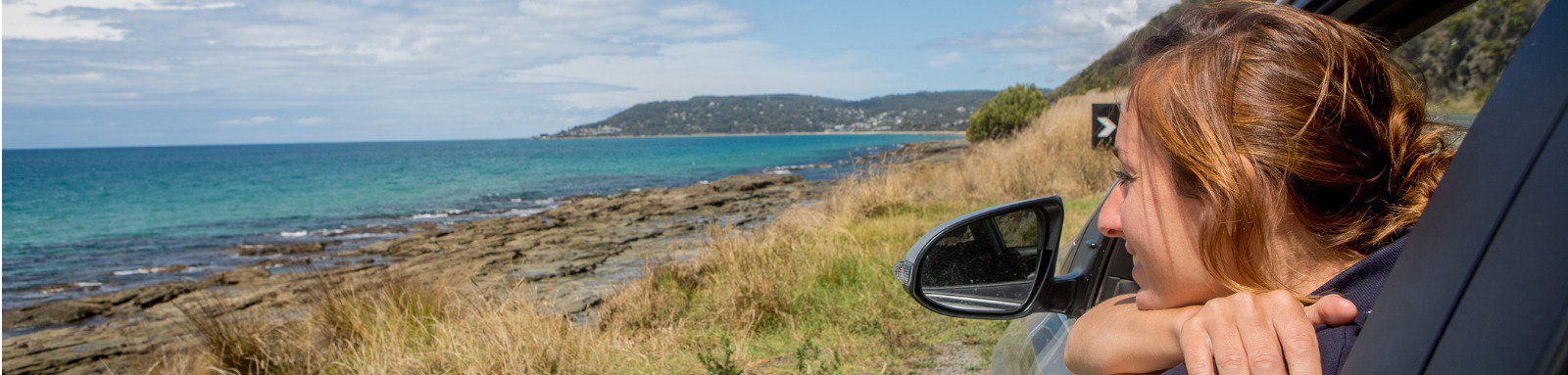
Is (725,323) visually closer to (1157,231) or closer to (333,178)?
(1157,231)

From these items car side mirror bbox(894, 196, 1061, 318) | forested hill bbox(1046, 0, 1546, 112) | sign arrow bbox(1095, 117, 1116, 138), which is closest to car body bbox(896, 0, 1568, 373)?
forested hill bbox(1046, 0, 1546, 112)

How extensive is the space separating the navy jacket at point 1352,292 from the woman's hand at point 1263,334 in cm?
1

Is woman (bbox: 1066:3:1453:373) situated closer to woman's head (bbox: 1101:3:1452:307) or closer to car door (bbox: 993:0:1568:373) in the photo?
woman's head (bbox: 1101:3:1452:307)

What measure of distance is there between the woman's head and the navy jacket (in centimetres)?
6

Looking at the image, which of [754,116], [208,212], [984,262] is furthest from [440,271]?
[754,116]

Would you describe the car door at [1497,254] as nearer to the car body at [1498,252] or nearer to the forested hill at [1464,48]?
the car body at [1498,252]

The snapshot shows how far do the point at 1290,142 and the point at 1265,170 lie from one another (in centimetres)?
4

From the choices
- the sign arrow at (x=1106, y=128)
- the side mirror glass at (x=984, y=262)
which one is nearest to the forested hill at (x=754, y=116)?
the sign arrow at (x=1106, y=128)

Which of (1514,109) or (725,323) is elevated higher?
(1514,109)

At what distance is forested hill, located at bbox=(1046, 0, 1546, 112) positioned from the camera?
1.24m

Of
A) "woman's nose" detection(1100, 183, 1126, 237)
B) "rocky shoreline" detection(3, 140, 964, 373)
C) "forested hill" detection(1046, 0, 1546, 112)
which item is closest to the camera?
"woman's nose" detection(1100, 183, 1126, 237)

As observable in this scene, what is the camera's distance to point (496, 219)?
21250 millimetres

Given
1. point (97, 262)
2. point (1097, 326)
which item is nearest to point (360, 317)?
point (1097, 326)

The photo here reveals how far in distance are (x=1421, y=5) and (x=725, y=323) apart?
5.18 m
